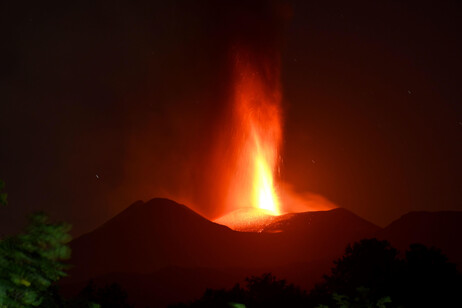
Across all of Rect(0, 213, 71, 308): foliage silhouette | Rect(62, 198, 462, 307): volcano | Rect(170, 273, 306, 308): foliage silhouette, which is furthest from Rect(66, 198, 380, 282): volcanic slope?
Rect(0, 213, 71, 308): foliage silhouette

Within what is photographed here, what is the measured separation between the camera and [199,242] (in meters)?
125

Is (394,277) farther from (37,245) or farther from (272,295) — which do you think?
(37,245)

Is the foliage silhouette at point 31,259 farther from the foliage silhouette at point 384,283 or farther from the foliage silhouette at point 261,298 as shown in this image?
the foliage silhouette at point 261,298

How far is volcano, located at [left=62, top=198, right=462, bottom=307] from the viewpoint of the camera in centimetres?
10119

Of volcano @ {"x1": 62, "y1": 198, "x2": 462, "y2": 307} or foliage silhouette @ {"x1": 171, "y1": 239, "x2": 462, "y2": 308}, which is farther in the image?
volcano @ {"x1": 62, "y1": 198, "x2": 462, "y2": 307}

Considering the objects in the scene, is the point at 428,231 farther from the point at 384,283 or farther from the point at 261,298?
the point at 384,283

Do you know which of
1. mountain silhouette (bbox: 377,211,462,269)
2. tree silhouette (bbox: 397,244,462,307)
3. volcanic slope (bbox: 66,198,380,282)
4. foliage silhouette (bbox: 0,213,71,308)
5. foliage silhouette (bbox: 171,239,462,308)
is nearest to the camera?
foliage silhouette (bbox: 0,213,71,308)

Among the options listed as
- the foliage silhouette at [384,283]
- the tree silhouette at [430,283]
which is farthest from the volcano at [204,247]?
the tree silhouette at [430,283]

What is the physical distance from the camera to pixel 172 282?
100875 millimetres

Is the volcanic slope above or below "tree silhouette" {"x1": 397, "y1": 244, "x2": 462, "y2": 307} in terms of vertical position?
above

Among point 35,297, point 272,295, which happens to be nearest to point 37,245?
point 35,297

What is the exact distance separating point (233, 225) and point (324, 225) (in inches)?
997

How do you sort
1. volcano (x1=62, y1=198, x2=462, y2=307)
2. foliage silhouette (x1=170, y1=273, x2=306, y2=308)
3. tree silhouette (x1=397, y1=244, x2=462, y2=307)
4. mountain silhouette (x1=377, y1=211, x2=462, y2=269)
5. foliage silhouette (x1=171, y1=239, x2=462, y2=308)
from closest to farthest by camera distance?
tree silhouette (x1=397, y1=244, x2=462, y2=307), foliage silhouette (x1=171, y1=239, x2=462, y2=308), foliage silhouette (x1=170, y1=273, x2=306, y2=308), volcano (x1=62, y1=198, x2=462, y2=307), mountain silhouette (x1=377, y1=211, x2=462, y2=269)

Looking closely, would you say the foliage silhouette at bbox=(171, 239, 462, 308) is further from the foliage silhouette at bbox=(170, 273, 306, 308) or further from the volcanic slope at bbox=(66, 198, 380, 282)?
the volcanic slope at bbox=(66, 198, 380, 282)
